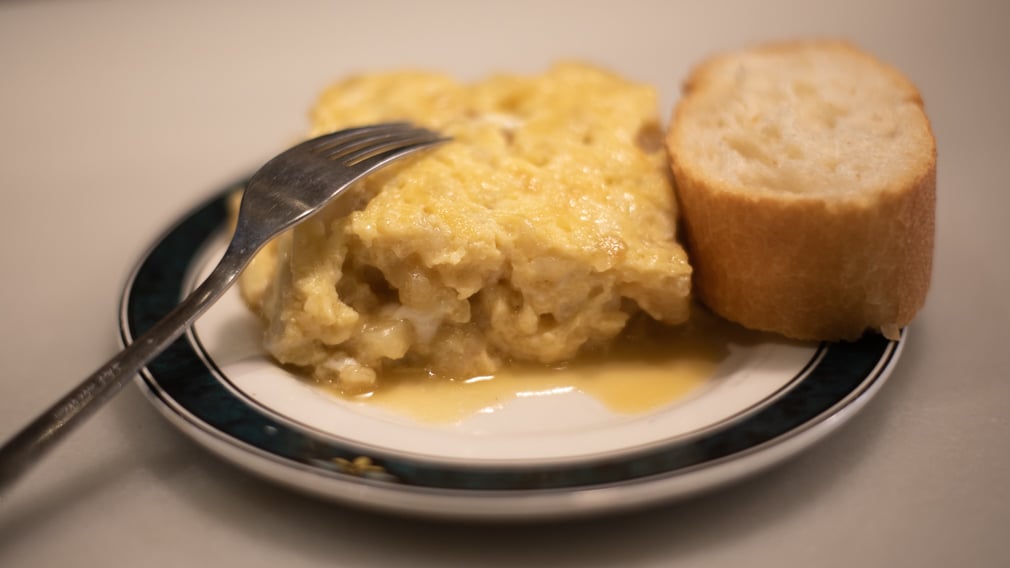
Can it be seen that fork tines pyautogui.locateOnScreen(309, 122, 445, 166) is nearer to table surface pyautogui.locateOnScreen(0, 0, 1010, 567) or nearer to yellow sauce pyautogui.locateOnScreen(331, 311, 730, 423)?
yellow sauce pyautogui.locateOnScreen(331, 311, 730, 423)

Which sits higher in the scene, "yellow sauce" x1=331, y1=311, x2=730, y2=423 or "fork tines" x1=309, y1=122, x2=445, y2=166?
"fork tines" x1=309, y1=122, x2=445, y2=166

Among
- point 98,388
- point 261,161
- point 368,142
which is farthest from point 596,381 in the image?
point 261,161

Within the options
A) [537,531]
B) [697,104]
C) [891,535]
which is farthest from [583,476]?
[697,104]

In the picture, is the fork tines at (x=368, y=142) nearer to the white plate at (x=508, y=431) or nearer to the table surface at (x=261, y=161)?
the white plate at (x=508, y=431)

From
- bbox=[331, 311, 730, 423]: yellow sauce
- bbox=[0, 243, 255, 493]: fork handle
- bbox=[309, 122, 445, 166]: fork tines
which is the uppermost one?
bbox=[309, 122, 445, 166]: fork tines

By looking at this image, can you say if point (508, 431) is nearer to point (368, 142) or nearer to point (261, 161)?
point (368, 142)

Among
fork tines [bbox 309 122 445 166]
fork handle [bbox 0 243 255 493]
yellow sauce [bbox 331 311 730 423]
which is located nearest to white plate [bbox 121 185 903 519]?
yellow sauce [bbox 331 311 730 423]
